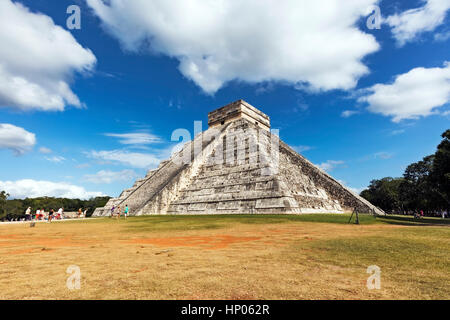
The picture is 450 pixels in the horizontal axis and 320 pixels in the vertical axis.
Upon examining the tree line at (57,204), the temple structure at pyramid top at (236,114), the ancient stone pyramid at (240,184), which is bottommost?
the tree line at (57,204)

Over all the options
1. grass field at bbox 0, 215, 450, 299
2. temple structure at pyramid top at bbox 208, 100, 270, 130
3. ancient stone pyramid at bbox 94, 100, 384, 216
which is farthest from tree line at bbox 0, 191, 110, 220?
grass field at bbox 0, 215, 450, 299

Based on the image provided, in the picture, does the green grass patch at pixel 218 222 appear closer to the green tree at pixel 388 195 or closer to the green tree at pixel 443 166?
the green tree at pixel 443 166

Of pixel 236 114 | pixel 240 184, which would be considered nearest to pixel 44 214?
pixel 240 184

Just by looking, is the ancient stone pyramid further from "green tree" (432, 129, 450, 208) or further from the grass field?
the grass field

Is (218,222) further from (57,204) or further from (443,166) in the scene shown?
(57,204)

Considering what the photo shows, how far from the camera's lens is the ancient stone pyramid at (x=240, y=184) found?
14.1 metres

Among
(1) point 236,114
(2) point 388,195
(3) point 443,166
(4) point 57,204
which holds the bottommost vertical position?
(4) point 57,204

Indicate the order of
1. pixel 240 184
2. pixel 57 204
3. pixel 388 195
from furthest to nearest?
1. pixel 57 204
2. pixel 388 195
3. pixel 240 184

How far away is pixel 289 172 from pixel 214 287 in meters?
16.3

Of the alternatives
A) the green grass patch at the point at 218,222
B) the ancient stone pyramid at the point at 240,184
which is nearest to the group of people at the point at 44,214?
the ancient stone pyramid at the point at 240,184

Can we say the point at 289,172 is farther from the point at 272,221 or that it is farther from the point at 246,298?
the point at 246,298

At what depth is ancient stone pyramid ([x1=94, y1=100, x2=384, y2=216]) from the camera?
1411 cm

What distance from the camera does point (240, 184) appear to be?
15406 mm
